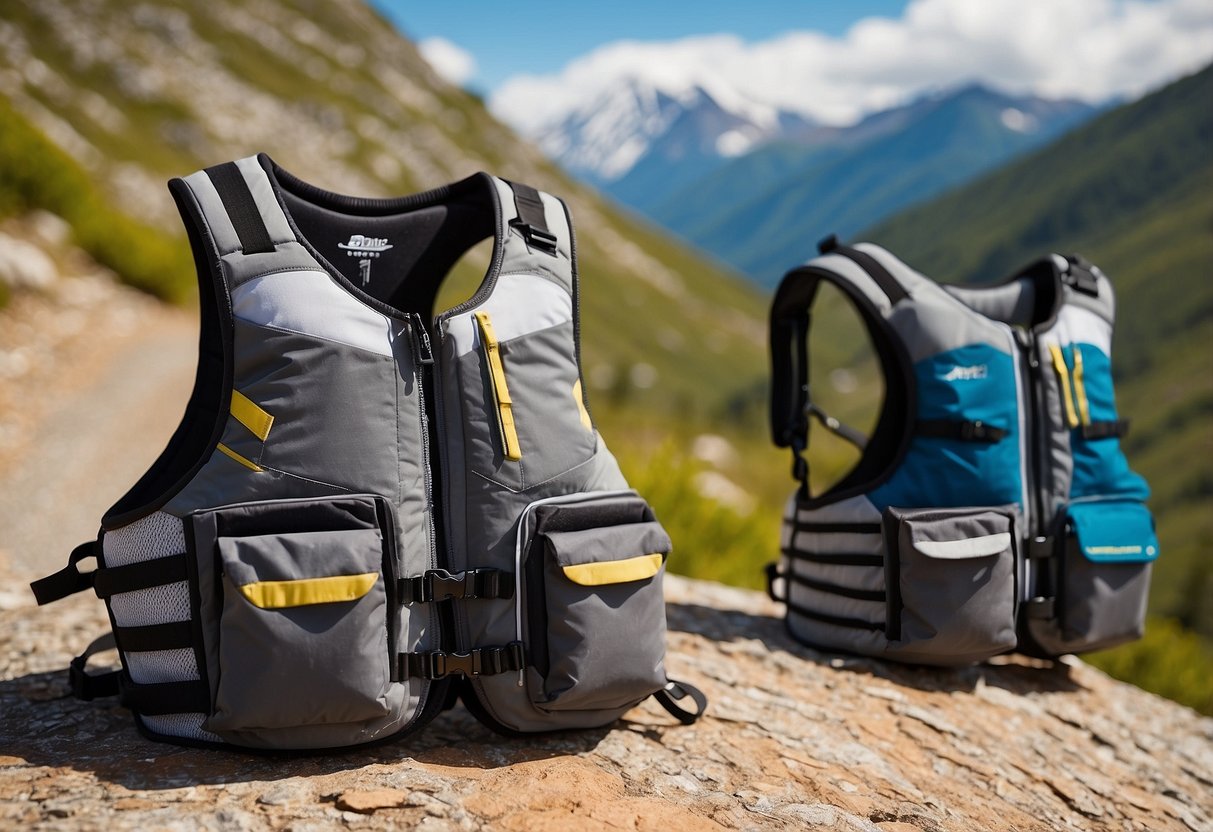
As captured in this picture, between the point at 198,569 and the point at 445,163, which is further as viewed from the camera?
the point at 445,163

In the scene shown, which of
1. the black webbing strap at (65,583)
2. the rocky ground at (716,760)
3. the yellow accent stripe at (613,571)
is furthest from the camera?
the black webbing strap at (65,583)

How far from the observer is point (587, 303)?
506 ft

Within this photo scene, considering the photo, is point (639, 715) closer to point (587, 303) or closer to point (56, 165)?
point (56, 165)

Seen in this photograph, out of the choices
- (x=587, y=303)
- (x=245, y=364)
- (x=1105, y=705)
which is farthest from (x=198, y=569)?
(x=587, y=303)

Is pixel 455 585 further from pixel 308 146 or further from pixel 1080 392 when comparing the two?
pixel 308 146

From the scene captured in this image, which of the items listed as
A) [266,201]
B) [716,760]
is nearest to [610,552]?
[716,760]

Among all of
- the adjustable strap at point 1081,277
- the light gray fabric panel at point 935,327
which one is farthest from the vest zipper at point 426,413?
the adjustable strap at point 1081,277

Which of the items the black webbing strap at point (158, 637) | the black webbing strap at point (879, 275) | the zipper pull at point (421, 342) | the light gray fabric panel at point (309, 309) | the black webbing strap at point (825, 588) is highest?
the black webbing strap at point (879, 275)

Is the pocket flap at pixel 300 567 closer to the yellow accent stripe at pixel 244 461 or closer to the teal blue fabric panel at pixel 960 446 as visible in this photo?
the yellow accent stripe at pixel 244 461

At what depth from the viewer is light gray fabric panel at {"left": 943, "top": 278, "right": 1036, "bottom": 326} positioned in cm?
527

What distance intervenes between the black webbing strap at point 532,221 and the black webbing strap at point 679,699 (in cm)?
193

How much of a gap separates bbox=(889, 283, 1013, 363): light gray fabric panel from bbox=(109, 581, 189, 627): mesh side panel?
355 centimetres

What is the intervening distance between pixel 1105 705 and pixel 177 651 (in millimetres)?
4847

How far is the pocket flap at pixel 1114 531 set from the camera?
490 cm
